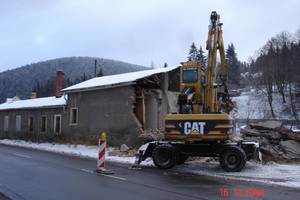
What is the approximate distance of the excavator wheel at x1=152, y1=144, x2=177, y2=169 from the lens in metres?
16.7

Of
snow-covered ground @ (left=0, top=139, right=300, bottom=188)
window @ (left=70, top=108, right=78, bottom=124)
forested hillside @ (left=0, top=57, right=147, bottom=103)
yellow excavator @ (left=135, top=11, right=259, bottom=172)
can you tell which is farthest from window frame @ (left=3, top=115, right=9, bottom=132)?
forested hillside @ (left=0, top=57, right=147, bottom=103)

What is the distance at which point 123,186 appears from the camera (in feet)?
38.3

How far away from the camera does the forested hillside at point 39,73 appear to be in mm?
123625

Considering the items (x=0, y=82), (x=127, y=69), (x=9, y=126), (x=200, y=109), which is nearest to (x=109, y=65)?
(x=127, y=69)

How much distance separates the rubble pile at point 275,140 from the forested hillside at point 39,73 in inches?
3705

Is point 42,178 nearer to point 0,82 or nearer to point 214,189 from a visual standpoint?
point 214,189

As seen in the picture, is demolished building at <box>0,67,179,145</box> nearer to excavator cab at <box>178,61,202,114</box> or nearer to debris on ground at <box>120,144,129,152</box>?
debris on ground at <box>120,144,129,152</box>

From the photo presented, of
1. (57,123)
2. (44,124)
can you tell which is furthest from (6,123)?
(57,123)

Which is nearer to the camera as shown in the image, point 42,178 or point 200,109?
point 42,178

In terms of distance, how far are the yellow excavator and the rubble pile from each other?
371cm

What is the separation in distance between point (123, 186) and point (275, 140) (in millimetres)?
11968

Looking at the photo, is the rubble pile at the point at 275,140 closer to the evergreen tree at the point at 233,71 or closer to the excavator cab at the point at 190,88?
the excavator cab at the point at 190,88

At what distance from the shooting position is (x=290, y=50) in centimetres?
7962

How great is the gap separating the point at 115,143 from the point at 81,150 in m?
2.55
